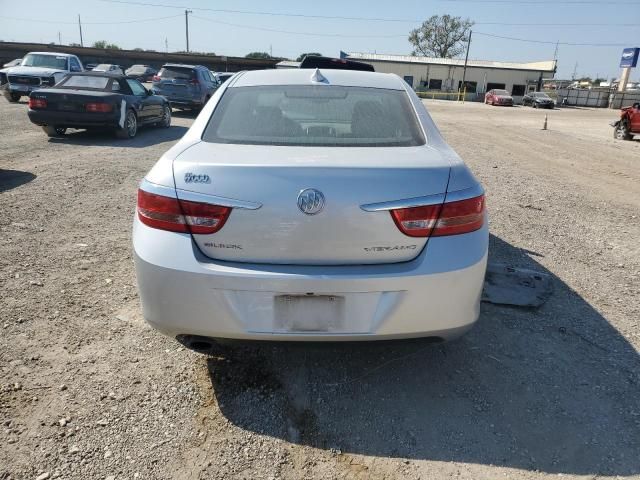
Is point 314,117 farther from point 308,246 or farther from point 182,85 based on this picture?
point 182,85

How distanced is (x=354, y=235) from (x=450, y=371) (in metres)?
1.28

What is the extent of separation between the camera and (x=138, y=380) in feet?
9.20

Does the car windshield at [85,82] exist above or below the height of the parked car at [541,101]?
above

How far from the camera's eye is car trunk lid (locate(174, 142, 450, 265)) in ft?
7.26

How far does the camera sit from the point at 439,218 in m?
2.32

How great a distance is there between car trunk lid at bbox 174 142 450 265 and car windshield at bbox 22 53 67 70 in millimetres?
20227

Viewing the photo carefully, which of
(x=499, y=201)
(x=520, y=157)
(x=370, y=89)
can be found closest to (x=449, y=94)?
(x=520, y=157)

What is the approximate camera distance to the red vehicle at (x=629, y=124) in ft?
58.2

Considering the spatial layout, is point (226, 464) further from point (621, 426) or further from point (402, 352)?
point (621, 426)

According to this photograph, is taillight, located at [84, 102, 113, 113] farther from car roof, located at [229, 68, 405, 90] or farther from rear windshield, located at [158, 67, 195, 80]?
car roof, located at [229, 68, 405, 90]

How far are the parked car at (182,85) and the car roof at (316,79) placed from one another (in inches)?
582

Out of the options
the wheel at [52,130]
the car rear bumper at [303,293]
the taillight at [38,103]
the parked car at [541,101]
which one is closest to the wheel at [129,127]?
the wheel at [52,130]

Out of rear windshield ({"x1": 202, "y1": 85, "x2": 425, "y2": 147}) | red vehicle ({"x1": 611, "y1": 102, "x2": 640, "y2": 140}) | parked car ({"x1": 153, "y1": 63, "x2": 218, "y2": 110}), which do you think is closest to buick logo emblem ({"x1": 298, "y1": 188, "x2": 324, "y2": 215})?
rear windshield ({"x1": 202, "y1": 85, "x2": 425, "y2": 147})

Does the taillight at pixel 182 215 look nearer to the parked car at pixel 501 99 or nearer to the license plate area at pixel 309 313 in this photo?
the license plate area at pixel 309 313
